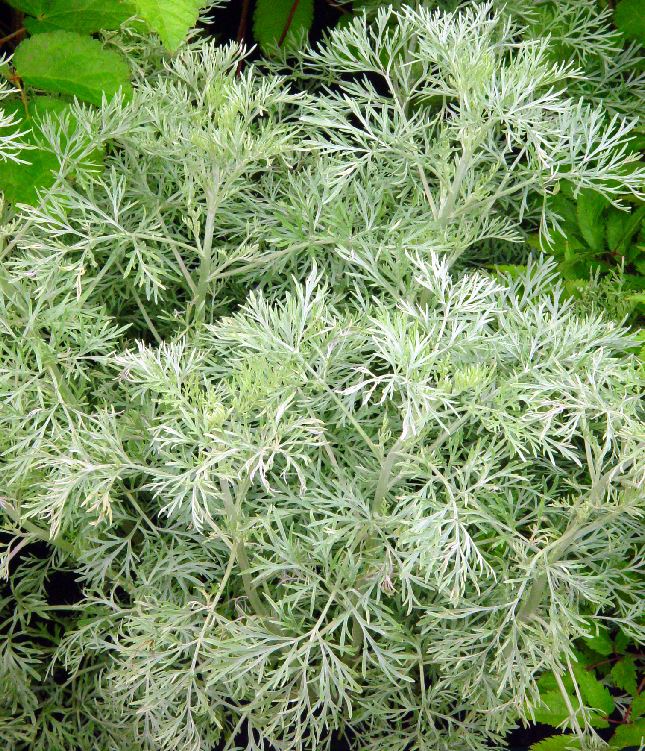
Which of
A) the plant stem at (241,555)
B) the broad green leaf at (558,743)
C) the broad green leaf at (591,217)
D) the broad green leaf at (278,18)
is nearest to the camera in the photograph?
the plant stem at (241,555)

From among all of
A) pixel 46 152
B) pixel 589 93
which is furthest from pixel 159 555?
pixel 589 93

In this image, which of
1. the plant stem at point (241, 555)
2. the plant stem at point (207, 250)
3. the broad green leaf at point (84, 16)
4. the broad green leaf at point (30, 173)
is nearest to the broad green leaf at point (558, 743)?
the plant stem at point (241, 555)

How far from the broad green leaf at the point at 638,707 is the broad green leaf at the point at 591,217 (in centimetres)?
57

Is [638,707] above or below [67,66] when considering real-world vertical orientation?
below

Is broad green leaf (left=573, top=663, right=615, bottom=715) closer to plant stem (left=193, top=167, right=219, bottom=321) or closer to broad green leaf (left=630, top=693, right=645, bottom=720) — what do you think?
broad green leaf (left=630, top=693, right=645, bottom=720)

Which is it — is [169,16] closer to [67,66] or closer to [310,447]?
[67,66]

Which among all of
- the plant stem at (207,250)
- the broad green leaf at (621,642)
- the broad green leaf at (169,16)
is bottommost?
the broad green leaf at (621,642)

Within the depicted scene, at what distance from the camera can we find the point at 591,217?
115 cm

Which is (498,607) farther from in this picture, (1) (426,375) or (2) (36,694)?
(2) (36,694)

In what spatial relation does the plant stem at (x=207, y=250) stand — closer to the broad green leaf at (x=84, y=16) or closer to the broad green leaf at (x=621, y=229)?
the broad green leaf at (x=84, y=16)

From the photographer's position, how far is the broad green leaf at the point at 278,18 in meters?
1.27

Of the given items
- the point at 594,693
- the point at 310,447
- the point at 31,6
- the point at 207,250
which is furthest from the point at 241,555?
the point at 31,6

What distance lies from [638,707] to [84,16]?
94 cm

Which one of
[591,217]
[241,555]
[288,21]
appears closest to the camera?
[241,555]
